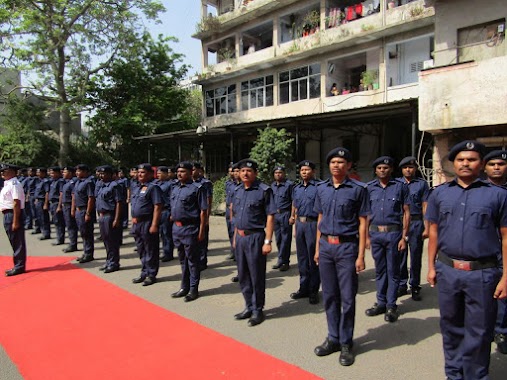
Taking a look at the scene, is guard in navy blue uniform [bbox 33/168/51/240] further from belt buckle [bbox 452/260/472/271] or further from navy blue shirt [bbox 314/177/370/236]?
belt buckle [bbox 452/260/472/271]

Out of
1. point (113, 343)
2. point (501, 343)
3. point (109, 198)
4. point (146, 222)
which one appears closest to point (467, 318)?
point (501, 343)

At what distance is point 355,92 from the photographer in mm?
15953

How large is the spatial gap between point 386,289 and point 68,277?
204 inches

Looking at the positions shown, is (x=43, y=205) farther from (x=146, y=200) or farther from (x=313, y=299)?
(x=313, y=299)

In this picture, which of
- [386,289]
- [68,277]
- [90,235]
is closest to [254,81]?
[90,235]

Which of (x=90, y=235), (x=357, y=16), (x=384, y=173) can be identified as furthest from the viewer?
(x=357, y=16)

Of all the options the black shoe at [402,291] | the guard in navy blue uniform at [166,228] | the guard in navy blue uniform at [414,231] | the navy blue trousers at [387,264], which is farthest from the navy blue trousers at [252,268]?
the guard in navy blue uniform at [166,228]

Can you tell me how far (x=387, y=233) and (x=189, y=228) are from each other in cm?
266

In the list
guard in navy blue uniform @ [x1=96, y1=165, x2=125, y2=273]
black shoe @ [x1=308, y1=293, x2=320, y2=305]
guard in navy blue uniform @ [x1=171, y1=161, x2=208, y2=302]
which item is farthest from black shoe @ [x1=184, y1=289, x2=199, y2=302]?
guard in navy blue uniform @ [x1=96, y1=165, x2=125, y2=273]

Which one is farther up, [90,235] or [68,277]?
[90,235]

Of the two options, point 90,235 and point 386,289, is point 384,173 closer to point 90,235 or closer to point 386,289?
point 386,289

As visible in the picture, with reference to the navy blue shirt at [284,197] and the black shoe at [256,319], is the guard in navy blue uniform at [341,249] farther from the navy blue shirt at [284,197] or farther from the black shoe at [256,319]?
the navy blue shirt at [284,197]

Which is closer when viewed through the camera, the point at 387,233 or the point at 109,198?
the point at 387,233

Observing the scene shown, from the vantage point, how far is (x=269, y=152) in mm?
12375
